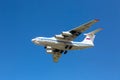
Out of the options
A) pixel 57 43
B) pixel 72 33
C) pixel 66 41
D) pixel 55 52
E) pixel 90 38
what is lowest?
pixel 57 43

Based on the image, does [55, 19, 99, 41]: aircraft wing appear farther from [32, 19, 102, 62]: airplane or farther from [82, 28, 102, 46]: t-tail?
[82, 28, 102, 46]: t-tail

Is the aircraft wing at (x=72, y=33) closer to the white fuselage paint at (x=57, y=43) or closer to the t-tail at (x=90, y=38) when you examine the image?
the white fuselage paint at (x=57, y=43)

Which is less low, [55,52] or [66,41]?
[55,52]

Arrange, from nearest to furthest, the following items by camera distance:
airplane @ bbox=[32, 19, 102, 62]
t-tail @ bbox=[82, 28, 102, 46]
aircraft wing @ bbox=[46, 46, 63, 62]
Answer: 1. airplane @ bbox=[32, 19, 102, 62]
2. t-tail @ bbox=[82, 28, 102, 46]
3. aircraft wing @ bbox=[46, 46, 63, 62]

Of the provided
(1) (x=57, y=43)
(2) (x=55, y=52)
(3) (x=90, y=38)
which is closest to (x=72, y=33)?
(1) (x=57, y=43)

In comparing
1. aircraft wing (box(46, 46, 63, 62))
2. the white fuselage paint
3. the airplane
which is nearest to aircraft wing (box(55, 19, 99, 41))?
the airplane

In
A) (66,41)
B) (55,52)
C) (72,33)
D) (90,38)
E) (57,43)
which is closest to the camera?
(57,43)

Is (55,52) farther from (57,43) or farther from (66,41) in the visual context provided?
(57,43)

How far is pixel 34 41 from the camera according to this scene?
7781 cm

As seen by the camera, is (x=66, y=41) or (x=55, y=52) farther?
(x=55, y=52)

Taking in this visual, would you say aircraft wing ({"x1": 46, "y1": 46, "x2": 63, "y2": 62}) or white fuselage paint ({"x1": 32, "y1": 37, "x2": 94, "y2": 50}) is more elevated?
aircraft wing ({"x1": 46, "y1": 46, "x2": 63, "y2": 62})

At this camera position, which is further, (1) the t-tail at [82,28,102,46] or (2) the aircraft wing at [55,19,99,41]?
(1) the t-tail at [82,28,102,46]

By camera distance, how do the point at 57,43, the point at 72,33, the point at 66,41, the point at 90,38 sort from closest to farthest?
the point at 57,43 → the point at 72,33 → the point at 66,41 → the point at 90,38

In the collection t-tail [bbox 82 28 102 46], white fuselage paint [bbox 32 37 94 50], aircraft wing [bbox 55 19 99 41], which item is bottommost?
white fuselage paint [bbox 32 37 94 50]
